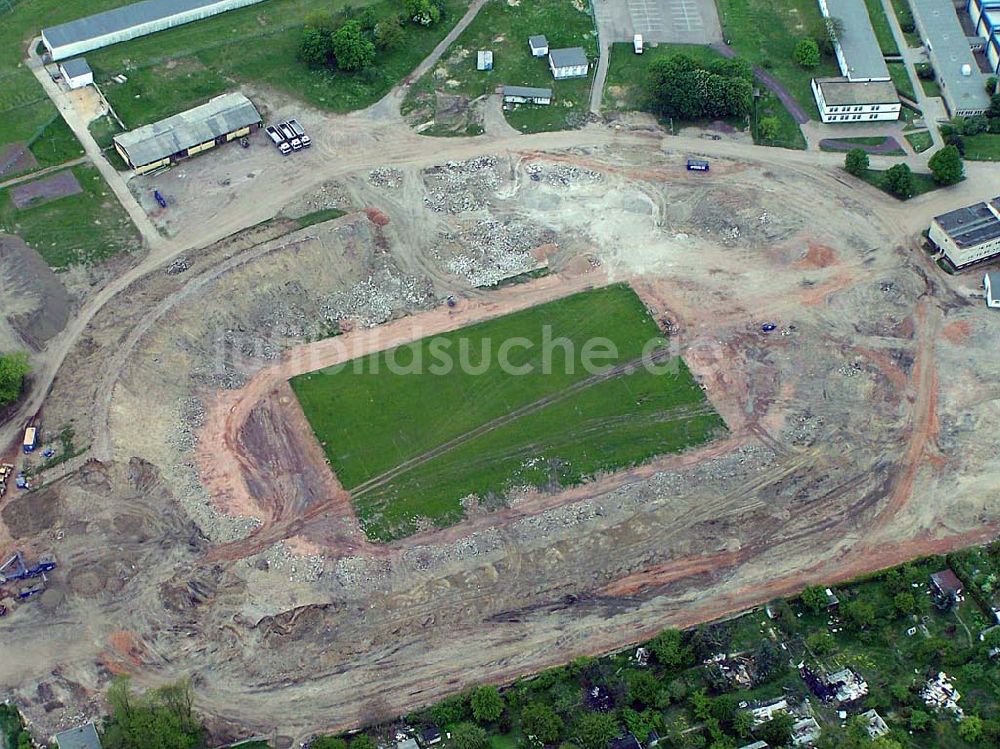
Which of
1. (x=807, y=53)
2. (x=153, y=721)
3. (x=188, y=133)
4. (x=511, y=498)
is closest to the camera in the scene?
(x=153, y=721)

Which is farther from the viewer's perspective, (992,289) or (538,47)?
(538,47)

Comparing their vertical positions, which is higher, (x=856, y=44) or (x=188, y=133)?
(x=188, y=133)

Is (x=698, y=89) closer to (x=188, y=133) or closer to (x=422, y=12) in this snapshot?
(x=422, y=12)

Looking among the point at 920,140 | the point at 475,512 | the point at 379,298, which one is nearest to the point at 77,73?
the point at 379,298

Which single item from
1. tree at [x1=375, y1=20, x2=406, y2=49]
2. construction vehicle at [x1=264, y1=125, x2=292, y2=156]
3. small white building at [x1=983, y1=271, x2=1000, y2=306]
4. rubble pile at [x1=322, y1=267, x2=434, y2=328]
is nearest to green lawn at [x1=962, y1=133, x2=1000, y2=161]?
small white building at [x1=983, y1=271, x2=1000, y2=306]

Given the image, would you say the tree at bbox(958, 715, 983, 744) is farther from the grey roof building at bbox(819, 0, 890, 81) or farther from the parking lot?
the parking lot

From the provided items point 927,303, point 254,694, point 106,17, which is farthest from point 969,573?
point 106,17

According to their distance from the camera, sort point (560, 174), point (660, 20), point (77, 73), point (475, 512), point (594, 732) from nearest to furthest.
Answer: point (594, 732) → point (475, 512) → point (560, 174) → point (77, 73) → point (660, 20)
